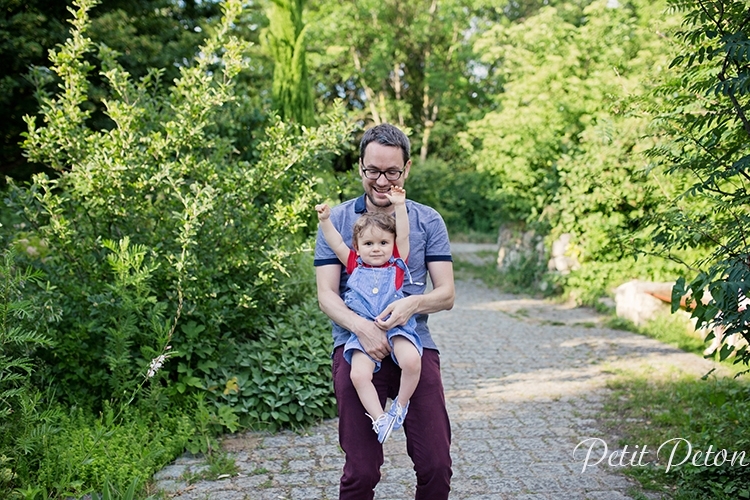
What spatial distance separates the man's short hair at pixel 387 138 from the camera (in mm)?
2566

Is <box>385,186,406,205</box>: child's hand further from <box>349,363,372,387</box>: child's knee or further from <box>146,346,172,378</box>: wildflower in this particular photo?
<box>146,346,172,378</box>: wildflower

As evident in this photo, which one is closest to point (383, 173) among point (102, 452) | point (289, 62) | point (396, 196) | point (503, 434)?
point (396, 196)

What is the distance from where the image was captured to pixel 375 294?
8.37 feet

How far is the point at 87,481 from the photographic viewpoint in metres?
3.33

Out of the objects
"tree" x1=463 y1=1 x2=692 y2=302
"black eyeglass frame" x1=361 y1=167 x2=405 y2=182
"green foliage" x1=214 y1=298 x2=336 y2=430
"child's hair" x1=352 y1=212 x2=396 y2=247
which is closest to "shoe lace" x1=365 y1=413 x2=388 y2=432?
"child's hair" x1=352 y1=212 x2=396 y2=247

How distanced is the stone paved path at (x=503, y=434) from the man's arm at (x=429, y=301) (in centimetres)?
145

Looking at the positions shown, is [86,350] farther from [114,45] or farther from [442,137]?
[442,137]

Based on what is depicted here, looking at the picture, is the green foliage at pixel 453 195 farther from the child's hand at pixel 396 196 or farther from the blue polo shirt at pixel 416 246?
the child's hand at pixel 396 196

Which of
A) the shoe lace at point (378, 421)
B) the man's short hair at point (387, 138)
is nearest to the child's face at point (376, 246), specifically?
the man's short hair at point (387, 138)

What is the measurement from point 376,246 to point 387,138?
0.42 metres

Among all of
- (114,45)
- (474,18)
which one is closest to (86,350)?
(114,45)

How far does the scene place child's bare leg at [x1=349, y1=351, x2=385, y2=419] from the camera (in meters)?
2.40

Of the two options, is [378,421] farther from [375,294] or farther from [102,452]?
[102,452]

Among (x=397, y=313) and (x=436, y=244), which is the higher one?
(x=436, y=244)
